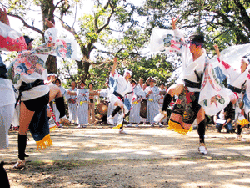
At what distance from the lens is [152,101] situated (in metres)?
11.6

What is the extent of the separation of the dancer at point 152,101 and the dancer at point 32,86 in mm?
7892

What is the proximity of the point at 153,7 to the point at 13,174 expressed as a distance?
10760 millimetres

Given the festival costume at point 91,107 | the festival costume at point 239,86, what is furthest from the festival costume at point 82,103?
the festival costume at point 239,86

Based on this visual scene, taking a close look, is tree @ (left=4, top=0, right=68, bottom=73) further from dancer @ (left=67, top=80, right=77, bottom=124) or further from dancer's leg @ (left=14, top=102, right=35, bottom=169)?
dancer's leg @ (left=14, top=102, right=35, bottom=169)

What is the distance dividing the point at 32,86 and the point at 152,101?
8.61 metres

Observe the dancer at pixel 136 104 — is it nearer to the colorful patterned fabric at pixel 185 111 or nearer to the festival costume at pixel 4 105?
the colorful patterned fabric at pixel 185 111

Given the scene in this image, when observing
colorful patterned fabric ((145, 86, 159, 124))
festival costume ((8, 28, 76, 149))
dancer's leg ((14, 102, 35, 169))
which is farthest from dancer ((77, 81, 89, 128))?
dancer's leg ((14, 102, 35, 169))

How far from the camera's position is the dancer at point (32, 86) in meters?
3.24

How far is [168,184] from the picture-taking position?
2.45m

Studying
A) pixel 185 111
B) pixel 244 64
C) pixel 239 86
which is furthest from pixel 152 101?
pixel 185 111

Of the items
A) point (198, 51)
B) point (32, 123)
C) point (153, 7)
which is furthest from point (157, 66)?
point (32, 123)

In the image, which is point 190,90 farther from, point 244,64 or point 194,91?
point 244,64

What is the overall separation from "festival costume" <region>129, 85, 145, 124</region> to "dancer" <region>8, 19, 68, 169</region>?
772cm

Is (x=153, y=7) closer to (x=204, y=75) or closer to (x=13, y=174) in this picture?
(x=204, y=75)
